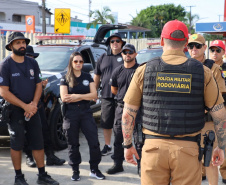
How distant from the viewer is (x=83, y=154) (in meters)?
5.65

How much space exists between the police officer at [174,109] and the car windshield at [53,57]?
364 centimetres

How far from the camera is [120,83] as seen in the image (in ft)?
15.3

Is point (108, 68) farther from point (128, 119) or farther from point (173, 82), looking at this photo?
point (173, 82)

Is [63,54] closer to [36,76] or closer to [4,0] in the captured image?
[36,76]

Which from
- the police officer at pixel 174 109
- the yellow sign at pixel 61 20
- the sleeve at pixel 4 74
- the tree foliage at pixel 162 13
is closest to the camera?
the police officer at pixel 174 109

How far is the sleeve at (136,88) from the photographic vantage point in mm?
2630

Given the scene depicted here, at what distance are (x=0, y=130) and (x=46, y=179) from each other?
126 cm

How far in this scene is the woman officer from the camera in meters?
4.51

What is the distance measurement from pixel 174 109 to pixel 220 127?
0.46m

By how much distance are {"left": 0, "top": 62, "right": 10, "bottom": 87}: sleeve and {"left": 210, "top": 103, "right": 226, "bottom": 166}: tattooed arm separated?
258cm

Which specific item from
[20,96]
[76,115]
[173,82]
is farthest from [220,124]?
[20,96]

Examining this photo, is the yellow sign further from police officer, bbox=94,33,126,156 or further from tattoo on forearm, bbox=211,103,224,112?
tattoo on forearm, bbox=211,103,224,112

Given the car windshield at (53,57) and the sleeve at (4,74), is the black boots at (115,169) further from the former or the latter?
the car windshield at (53,57)

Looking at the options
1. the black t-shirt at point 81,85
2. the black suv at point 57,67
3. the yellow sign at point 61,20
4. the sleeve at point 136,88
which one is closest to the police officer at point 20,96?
the black t-shirt at point 81,85
